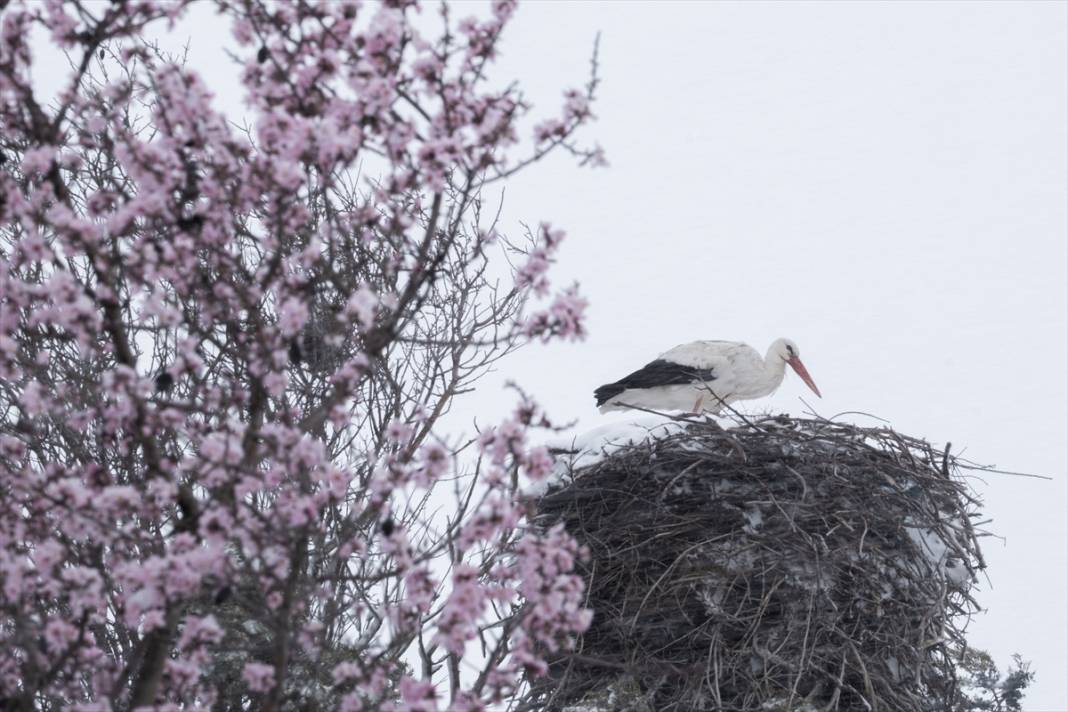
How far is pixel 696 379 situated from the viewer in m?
10.5

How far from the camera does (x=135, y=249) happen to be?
4.43 m

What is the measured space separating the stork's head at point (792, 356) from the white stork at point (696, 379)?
228mm

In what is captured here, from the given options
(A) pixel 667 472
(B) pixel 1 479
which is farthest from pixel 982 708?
(B) pixel 1 479

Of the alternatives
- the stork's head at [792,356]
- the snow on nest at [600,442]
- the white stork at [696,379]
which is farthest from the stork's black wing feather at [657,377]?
the snow on nest at [600,442]

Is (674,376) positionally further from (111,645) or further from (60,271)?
(60,271)

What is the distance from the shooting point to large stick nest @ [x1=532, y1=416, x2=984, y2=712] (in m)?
7.47

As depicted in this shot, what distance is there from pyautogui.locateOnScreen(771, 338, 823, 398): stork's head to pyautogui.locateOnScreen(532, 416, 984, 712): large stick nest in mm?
3077

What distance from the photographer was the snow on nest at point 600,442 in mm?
8141

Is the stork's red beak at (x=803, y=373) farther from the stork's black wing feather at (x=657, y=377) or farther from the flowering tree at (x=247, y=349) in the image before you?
the flowering tree at (x=247, y=349)

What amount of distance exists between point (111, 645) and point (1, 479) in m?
6.04

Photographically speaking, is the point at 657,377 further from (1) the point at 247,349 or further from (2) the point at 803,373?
(1) the point at 247,349

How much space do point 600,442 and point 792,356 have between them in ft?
11.8

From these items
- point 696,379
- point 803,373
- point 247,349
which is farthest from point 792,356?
point 247,349

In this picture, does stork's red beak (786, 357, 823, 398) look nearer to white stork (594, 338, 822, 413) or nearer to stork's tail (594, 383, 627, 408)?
white stork (594, 338, 822, 413)
